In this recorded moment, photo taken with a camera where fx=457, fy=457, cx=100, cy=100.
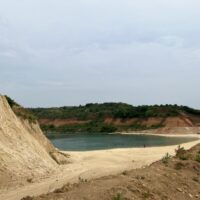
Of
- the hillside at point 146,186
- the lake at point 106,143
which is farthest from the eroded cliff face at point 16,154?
the lake at point 106,143

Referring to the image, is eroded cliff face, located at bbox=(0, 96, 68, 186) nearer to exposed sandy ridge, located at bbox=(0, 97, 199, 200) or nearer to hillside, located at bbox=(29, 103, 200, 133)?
exposed sandy ridge, located at bbox=(0, 97, 199, 200)

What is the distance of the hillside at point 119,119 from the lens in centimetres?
12650

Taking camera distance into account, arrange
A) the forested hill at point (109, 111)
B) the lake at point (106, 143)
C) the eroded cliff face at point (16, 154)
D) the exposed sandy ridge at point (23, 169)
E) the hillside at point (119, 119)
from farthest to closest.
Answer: the forested hill at point (109, 111) → the hillside at point (119, 119) → the lake at point (106, 143) → the eroded cliff face at point (16, 154) → the exposed sandy ridge at point (23, 169)

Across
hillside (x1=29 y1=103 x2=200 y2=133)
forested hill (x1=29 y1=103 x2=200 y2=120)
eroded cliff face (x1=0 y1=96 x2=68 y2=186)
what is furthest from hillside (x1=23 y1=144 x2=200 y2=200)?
forested hill (x1=29 y1=103 x2=200 y2=120)

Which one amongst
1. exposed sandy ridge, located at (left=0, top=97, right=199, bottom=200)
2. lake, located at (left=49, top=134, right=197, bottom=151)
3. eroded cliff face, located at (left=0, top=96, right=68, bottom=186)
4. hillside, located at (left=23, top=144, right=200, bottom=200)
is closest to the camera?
hillside, located at (left=23, top=144, right=200, bottom=200)

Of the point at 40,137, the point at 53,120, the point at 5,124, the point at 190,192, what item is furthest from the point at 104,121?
the point at 190,192

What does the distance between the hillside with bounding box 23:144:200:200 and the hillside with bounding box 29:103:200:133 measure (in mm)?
106061

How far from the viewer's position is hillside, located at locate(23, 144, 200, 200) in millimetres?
10922

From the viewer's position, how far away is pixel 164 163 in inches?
658

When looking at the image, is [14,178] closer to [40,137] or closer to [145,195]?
[145,195]

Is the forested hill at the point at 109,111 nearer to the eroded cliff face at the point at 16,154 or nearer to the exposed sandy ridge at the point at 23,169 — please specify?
the eroded cliff face at the point at 16,154

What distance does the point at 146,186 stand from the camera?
12422 mm

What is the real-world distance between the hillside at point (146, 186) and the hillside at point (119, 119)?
106061 mm

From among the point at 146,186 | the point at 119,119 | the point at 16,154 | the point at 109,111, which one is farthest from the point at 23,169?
the point at 109,111
